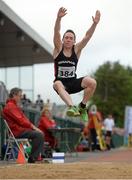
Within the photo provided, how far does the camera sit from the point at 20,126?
14.4m

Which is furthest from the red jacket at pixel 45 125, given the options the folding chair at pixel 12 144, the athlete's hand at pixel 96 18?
the athlete's hand at pixel 96 18

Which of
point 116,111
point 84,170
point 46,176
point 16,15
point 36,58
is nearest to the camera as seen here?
point 46,176

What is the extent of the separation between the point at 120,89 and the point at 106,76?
130 inches

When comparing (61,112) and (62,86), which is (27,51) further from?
(62,86)

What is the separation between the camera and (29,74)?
33.8 meters

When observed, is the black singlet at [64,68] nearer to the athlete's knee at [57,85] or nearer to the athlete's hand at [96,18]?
the athlete's knee at [57,85]

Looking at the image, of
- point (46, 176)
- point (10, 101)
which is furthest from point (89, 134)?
point (46, 176)

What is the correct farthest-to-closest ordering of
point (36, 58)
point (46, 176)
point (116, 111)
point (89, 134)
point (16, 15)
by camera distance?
point (116, 111), point (36, 58), point (89, 134), point (16, 15), point (46, 176)

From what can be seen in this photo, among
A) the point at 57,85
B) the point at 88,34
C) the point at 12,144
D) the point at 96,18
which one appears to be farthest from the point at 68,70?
the point at 12,144

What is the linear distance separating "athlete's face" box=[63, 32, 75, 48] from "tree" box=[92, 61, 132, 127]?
89499 mm

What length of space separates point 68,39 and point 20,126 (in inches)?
144

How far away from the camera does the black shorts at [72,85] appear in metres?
11.3

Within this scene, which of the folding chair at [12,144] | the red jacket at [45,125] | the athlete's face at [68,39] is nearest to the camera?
the athlete's face at [68,39]

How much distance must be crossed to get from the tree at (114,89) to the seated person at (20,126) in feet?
284
